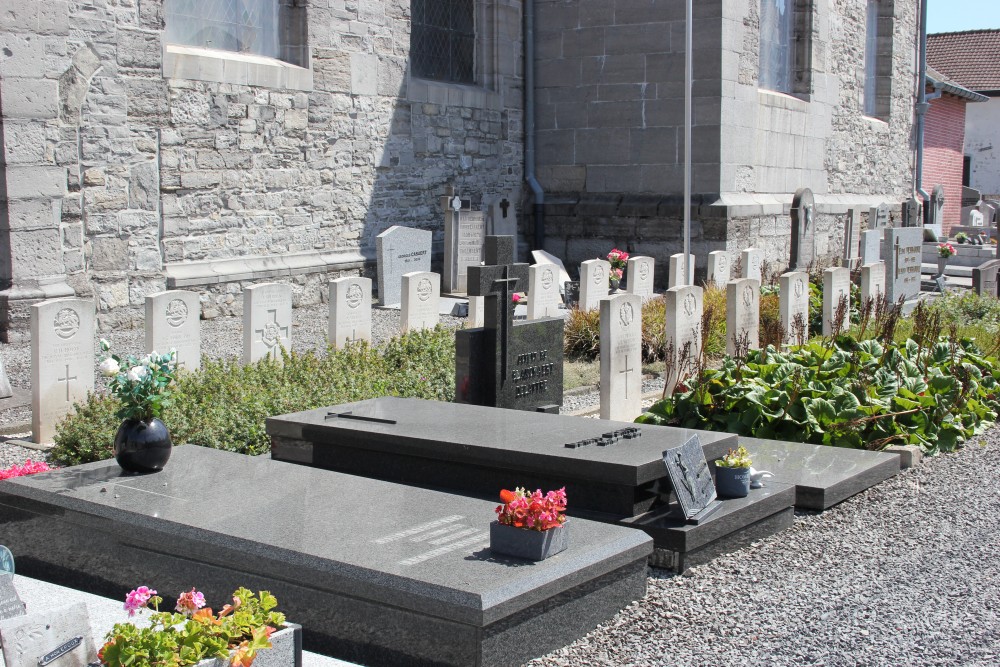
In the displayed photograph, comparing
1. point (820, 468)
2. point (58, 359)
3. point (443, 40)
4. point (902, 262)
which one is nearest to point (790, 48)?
point (443, 40)

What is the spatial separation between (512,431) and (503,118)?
11.3 m

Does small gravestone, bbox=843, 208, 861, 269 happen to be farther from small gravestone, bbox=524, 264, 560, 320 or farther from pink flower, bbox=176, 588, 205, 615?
pink flower, bbox=176, 588, 205, 615

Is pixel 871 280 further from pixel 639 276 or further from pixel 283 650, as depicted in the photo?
pixel 283 650

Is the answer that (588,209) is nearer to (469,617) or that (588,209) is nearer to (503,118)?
(503,118)

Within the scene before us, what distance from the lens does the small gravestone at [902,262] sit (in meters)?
12.8

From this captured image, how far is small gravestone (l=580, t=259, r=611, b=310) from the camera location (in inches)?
451

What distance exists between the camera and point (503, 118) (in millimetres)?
16078

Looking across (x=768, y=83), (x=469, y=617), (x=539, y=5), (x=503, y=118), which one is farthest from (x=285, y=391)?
(x=768, y=83)

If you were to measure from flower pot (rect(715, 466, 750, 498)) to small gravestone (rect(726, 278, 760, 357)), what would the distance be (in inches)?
151

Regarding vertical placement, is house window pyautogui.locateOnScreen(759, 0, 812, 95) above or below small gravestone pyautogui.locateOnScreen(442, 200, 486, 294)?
above

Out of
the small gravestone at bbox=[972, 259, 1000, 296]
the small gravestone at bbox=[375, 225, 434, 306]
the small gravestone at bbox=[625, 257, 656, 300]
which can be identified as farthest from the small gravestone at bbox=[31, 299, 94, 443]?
the small gravestone at bbox=[972, 259, 1000, 296]

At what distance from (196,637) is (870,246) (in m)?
13.4

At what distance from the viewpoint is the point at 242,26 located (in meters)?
12.2

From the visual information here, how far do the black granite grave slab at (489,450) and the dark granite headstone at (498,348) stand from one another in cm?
52
